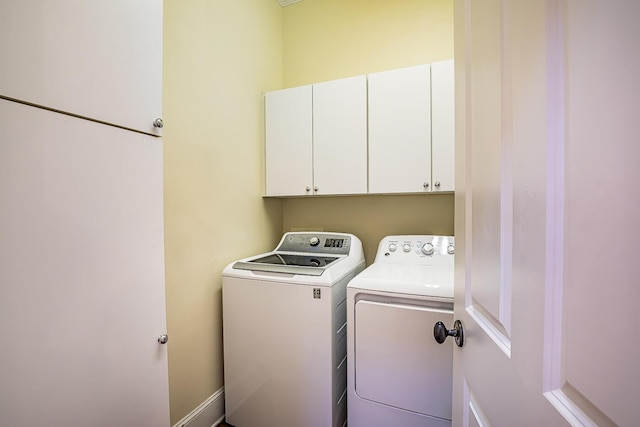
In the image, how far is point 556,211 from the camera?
0.36 m

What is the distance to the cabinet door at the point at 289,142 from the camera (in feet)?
6.44

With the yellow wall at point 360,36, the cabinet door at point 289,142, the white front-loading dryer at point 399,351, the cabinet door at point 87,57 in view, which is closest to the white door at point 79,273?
the cabinet door at point 87,57

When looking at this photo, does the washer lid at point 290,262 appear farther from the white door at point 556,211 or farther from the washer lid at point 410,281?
the white door at point 556,211

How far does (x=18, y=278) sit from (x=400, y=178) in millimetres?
1706

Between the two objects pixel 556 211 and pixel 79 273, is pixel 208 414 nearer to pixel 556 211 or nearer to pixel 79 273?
pixel 79 273

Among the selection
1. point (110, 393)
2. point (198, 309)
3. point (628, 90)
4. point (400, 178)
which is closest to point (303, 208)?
point (400, 178)

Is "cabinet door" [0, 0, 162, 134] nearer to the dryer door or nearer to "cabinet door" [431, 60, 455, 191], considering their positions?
the dryer door

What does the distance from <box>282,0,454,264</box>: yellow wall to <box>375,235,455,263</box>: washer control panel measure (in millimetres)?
232

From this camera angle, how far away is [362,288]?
4.44ft

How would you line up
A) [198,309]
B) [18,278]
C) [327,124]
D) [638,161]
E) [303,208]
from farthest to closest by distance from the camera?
[303,208]
[327,124]
[198,309]
[18,278]
[638,161]

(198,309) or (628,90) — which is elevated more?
(628,90)

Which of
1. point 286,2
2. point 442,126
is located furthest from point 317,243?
point 286,2

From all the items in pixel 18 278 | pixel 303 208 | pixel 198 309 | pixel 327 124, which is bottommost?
pixel 198 309

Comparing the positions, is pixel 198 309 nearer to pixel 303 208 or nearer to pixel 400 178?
pixel 303 208
